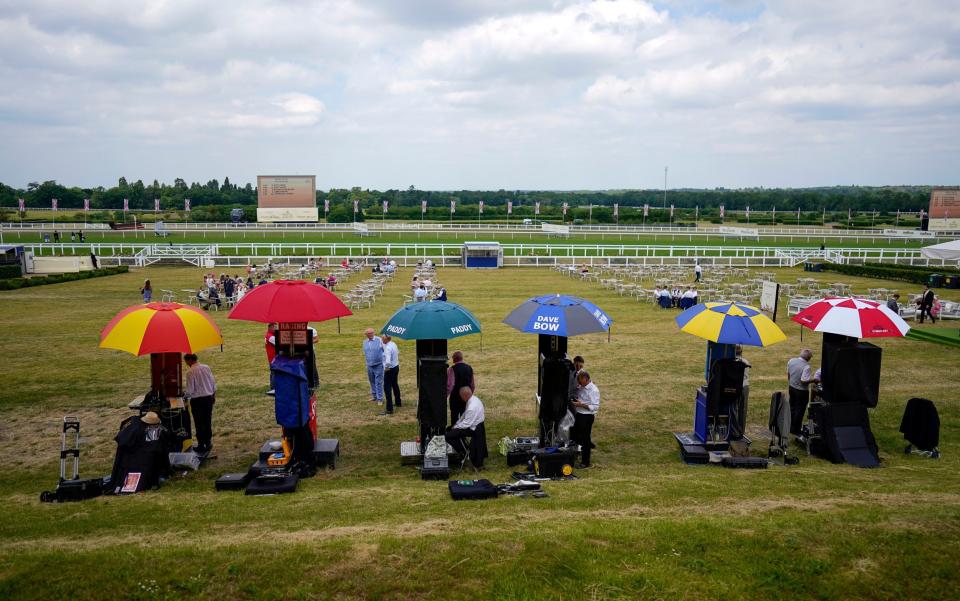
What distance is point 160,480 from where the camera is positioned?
815 centimetres

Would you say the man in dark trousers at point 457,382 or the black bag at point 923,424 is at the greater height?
the man in dark trousers at point 457,382

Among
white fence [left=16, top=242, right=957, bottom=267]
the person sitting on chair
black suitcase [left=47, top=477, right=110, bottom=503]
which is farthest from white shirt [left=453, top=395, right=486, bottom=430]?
white fence [left=16, top=242, right=957, bottom=267]

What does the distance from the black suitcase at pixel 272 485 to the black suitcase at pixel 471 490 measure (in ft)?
6.43

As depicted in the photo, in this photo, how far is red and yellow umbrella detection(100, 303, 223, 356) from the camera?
8258 mm

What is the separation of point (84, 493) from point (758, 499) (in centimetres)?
781

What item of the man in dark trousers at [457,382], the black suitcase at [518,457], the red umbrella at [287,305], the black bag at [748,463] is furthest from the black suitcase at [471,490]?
the black bag at [748,463]

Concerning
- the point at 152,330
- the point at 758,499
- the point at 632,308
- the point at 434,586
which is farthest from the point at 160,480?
the point at 632,308

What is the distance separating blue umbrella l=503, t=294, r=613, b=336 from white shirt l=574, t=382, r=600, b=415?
0.81m

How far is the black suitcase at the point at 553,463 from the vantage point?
830 cm

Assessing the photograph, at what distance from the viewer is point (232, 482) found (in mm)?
7824

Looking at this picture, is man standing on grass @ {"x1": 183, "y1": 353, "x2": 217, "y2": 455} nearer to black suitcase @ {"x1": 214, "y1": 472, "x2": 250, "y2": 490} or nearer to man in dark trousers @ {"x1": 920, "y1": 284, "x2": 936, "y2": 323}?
black suitcase @ {"x1": 214, "y1": 472, "x2": 250, "y2": 490}

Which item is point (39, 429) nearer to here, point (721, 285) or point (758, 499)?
point (758, 499)

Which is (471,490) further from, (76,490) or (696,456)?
(76,490)

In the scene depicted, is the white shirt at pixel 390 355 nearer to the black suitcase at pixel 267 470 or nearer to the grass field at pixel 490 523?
the grass field at pixel 490 523
